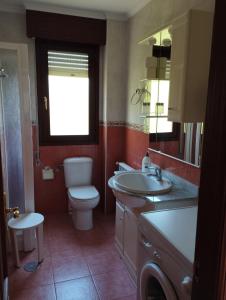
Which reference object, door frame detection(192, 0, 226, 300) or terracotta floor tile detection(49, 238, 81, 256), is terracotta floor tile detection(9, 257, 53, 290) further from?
door frame detection(192, 0, 226, 300)

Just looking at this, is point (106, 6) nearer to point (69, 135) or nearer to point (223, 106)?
point (69, 135)

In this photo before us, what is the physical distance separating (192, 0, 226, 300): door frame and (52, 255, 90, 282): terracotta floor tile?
1.64 metres

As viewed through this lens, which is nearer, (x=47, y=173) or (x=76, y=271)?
(x=76, y=271)

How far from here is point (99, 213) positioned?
11.5ft

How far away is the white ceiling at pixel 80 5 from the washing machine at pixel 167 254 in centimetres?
220

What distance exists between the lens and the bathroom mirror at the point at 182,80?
1665 mm

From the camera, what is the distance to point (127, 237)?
2297 mm

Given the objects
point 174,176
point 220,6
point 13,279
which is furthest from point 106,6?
point 13,279

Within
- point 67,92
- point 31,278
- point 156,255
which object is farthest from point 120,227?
point 67,92

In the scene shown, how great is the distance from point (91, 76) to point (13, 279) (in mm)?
2430

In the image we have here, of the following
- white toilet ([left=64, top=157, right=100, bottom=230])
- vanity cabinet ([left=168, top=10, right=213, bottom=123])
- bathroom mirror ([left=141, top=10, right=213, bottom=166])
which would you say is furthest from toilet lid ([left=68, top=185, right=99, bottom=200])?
vanity cabinet ([left=168, top=10, right=213, bottom=123])

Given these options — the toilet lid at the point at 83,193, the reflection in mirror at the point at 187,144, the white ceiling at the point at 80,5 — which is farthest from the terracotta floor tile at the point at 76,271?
the white ceiling at the point at 80,5

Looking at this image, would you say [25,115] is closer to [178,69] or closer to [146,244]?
[178,69]

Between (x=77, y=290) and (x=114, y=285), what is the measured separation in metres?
0.31
